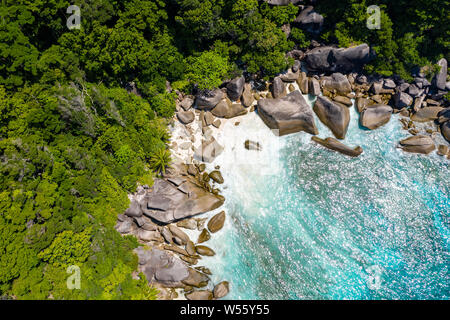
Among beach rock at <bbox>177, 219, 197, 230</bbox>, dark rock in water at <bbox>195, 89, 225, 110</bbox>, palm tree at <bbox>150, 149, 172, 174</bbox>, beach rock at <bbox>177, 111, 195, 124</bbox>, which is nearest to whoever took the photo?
beach rock at <bbox>177, 219, 197, 230</bbox>

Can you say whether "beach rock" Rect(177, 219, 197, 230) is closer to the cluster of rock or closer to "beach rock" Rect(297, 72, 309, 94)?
the cluster of rock

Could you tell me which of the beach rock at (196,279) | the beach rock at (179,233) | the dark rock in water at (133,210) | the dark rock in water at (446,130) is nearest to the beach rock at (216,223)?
the beach rock at (179,233)

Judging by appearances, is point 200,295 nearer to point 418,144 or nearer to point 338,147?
point 338,147

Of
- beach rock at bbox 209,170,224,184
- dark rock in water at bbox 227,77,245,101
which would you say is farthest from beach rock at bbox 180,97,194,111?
beach rock at bbox 209,170,224,184

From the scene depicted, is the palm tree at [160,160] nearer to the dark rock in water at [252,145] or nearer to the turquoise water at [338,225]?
the turquoise water at [338,225]

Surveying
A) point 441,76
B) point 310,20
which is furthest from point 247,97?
point 441,76
